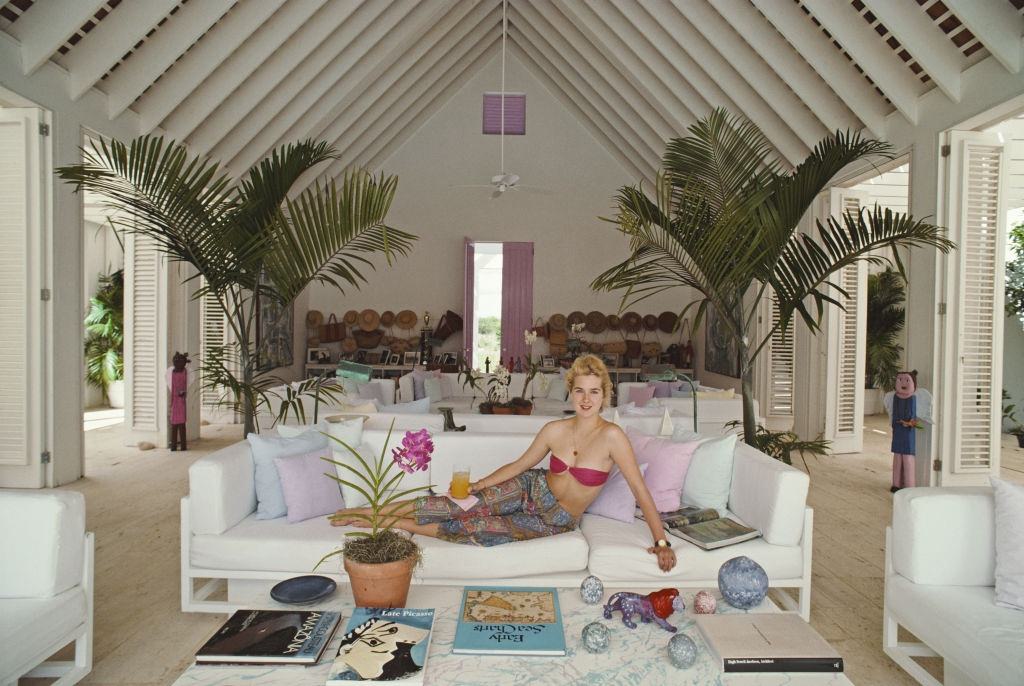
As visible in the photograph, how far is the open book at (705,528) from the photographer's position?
2688mm

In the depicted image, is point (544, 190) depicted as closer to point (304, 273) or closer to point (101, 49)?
point (101, 49)

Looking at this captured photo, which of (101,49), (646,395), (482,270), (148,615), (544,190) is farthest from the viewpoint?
(482,270)

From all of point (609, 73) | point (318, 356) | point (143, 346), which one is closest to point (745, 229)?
point (609, 73)

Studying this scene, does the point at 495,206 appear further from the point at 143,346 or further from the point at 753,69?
the point at 143,346

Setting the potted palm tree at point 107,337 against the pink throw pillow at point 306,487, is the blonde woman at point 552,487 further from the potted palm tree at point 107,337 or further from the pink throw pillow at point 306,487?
the potted palm tree at point 107,337

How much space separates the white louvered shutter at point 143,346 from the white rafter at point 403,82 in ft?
7.82

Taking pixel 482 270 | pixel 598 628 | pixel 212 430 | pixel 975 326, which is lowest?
pixel 212 430

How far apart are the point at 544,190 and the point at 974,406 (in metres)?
6.93

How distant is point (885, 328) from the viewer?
9.27 metres

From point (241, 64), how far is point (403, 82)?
3.06m

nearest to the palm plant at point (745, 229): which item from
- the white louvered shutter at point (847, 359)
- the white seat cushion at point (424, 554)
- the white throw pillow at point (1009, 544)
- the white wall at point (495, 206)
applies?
the white throw pillow at point (1009, 544)

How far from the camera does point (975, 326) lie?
5.12 m

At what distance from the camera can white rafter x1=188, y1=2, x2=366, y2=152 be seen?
6262 millimetres

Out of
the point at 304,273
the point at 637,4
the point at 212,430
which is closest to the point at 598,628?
the point at 304,273
